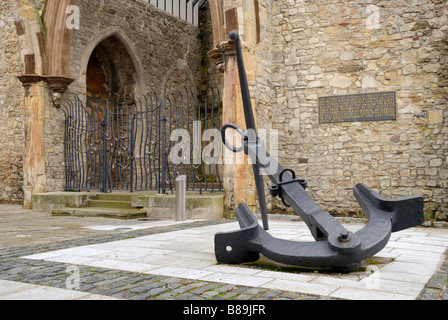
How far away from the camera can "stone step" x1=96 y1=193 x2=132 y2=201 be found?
317 inches

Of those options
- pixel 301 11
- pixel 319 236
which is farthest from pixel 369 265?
pixel 301 11

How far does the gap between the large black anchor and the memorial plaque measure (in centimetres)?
393

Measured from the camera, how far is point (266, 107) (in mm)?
7488

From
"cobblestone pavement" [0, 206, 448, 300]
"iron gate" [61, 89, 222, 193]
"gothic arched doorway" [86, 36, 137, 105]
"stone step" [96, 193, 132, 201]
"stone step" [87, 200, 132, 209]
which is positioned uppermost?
"gothic arched doorway" [86, 36, 137, 105]

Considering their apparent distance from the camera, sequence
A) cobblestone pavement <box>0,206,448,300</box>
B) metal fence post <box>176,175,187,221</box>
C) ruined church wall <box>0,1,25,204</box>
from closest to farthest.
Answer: cobblestone pavement <box>0,206,448,300</box> → metal fence post <box>176,175,187,221</box> → ruined church wall <box>0,1,25,204</box>

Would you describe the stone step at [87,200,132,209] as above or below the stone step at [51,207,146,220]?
above

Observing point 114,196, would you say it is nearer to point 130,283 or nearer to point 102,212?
point 102,212

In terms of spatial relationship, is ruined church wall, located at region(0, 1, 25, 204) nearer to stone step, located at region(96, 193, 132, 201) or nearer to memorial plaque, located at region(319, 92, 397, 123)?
stone step, located at region(96, 193, 132, 201)

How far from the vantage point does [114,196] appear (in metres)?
8.30

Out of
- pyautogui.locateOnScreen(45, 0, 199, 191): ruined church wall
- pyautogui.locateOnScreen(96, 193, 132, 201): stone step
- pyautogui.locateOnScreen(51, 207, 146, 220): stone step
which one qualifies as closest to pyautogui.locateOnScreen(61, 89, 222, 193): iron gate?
pyautogui.locateOnScreen(96, 193, 132, 201): stone step

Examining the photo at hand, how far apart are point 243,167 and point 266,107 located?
1302 mm

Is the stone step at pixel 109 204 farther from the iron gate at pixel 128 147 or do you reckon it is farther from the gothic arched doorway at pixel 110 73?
the gothic arched doorway at pixel 110 73

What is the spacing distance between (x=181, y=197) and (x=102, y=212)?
5.95 ft
